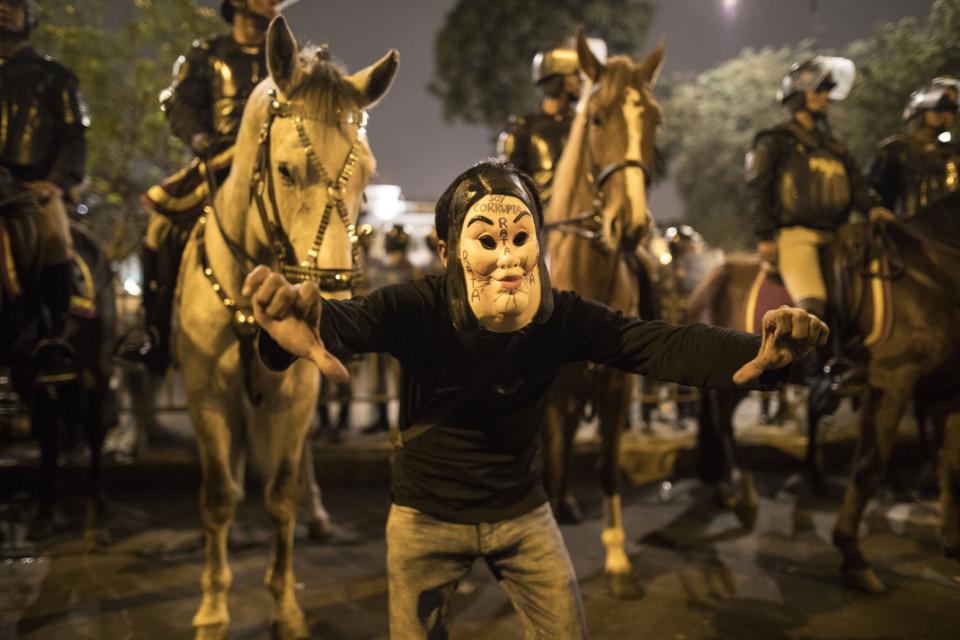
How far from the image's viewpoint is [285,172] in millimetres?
3129

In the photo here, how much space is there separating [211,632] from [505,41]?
15.9 meters

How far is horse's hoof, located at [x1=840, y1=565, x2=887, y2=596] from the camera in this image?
4242mm

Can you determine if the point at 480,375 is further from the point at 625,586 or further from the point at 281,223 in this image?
the point at 625,586

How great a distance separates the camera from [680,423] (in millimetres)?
9156

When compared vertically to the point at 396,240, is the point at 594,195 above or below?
below

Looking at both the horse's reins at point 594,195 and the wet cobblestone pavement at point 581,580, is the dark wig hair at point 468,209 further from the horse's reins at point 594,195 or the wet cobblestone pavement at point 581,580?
the wet cobblestone pavement at point 581,580

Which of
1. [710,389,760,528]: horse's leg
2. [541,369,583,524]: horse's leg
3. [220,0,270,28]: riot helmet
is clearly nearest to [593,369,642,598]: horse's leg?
[541,369,583,524]: horse's leg

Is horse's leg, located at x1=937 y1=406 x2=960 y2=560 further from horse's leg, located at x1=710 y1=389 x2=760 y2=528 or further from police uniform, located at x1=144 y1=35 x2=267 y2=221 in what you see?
police uniform, located at x1=144 y1=35 x2=267 y2=221

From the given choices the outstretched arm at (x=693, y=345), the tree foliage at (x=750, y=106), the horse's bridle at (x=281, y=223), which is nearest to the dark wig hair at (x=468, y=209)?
the outstretched arm at (x=693, y=345)

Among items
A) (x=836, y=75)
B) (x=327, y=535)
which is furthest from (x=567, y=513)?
(x=836, y=75)

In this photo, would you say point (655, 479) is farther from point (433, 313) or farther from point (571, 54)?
point (433, 313)

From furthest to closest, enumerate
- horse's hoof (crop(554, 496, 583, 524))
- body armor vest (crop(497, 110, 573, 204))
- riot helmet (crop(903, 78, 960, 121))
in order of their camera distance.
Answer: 1. body armor vest (crop(497, 110, 573, 204))
2. horse's hoof (crop(554, 496, 583, 524))
3. riot helmet (crop(903, 78, 960, 121))

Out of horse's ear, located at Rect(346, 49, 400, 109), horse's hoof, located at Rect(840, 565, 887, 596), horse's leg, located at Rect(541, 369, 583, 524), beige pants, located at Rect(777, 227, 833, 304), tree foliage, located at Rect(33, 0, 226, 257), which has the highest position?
tree foliage, located at Rect(33, 0, 226, 257)

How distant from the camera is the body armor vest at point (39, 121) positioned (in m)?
4.84
